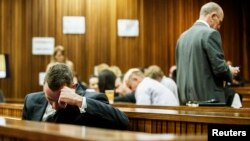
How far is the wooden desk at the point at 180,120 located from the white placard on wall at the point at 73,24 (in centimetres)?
659

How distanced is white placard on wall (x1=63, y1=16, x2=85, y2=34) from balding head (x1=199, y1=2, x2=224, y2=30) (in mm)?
5155

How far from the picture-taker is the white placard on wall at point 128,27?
10.5 metres

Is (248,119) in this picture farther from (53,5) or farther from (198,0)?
(198,0)

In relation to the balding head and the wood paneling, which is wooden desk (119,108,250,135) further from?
the wood paneling

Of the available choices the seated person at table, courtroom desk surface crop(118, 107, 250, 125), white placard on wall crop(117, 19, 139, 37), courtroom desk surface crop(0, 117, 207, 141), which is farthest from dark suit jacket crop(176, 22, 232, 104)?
white placard on wall crop(117, 19, 139, 37)

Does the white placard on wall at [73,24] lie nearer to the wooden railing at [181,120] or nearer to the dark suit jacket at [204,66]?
the dark suit jacket at [204,66]

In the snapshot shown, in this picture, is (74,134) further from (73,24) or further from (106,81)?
(73,24)

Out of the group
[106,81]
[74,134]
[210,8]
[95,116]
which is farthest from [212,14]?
[74,134]

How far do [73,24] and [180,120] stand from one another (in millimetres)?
7031

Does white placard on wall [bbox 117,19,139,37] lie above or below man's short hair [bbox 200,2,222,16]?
below

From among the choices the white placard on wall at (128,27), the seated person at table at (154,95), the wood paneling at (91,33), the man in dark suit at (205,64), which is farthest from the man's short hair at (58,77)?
the white placard on wall at (128,27)

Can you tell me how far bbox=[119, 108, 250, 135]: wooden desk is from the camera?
3.02 meters

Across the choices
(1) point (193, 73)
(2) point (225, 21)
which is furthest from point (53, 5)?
(1) point (193, 73)

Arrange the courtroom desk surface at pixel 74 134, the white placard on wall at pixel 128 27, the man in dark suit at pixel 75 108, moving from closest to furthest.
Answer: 1. the courtroom desk surface at pixel 74 134
2. the man in dark suit at pixel 75 108
3. the white placard on wall at pixel 128 27
